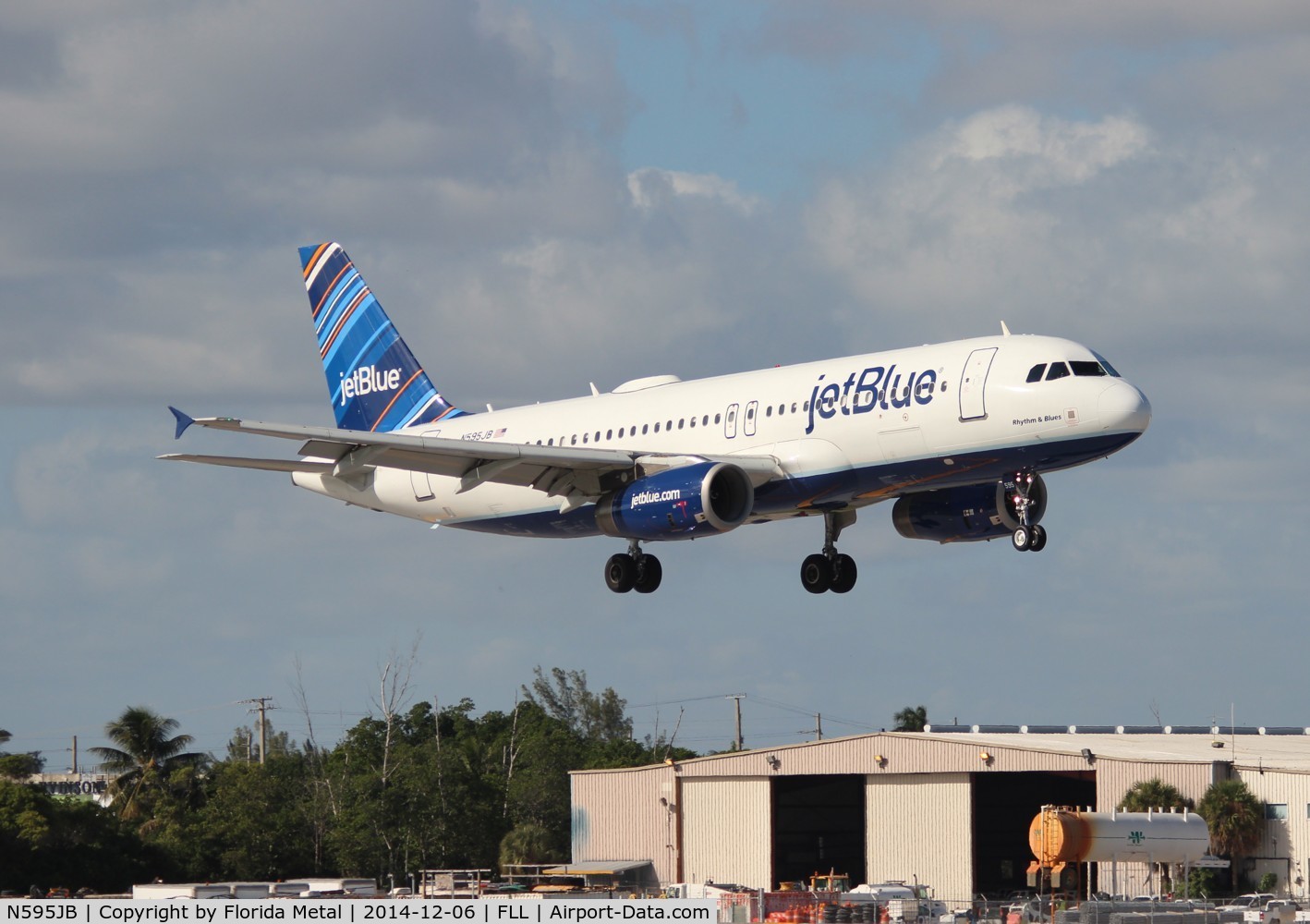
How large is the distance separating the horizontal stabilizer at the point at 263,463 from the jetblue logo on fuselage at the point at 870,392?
1642 centimetres

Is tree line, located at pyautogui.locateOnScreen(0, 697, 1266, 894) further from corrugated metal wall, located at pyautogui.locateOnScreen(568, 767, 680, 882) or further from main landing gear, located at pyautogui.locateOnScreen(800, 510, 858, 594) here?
main landing gear, located at pyautogui.locateOnScreen(800, 510, 858, 594)

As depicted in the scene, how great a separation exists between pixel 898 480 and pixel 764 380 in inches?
201

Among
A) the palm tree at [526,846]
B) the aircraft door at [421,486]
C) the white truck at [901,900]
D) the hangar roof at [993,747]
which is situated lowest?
the palm tree at [526,846]

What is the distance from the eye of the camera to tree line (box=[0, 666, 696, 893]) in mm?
89812

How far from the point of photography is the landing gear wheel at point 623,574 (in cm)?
6034

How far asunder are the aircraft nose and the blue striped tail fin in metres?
26.0

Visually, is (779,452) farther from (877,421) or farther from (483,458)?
(483,458)

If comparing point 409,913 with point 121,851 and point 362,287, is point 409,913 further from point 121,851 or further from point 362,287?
point 121,851

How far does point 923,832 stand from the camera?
86.9 m

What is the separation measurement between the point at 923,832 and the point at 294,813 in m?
34.5

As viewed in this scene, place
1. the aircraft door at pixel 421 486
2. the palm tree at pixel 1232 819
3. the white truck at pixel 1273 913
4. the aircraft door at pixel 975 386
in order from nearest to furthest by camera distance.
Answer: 1. the aircraft door at pixel 975 386
2. the white truck at pixel 1273 913
3. the aircraft door at pixel 421 486
4. the palm tree at pixel 1232 819

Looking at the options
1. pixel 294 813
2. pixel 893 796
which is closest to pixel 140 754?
pixel 294 813

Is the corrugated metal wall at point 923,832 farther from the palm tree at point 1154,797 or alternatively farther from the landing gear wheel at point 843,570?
the landing gear wheel at point 843,570
